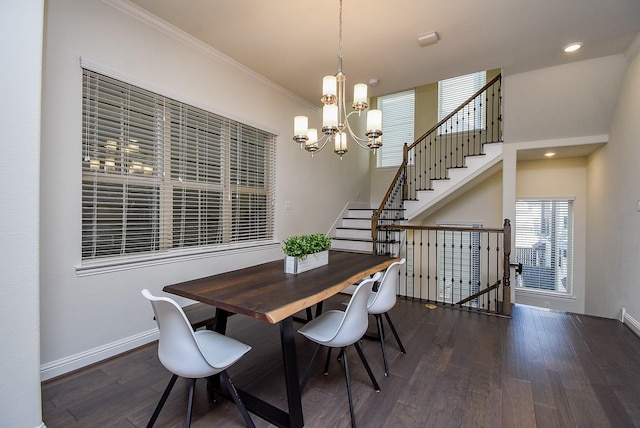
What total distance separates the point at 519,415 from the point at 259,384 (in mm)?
1636

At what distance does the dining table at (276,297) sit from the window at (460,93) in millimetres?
5102

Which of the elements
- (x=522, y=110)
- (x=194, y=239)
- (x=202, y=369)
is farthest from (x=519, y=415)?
(x=522, y=110)

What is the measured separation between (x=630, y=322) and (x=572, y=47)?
9.58ft

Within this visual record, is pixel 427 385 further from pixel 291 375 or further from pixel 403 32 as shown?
pixel 403 32

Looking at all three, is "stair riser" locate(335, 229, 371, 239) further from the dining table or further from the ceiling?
the dining table

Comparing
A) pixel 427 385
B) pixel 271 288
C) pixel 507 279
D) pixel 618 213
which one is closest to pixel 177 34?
pixel 271 288

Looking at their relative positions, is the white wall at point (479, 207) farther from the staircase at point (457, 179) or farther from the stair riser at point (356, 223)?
the stair riser at point (356, 223)

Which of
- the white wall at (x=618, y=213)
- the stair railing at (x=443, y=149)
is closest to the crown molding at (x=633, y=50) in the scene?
the white wall at (x=618, y=213)

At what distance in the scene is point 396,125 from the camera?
6.68m

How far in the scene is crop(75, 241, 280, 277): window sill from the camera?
2.19 m

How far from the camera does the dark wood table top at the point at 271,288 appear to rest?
4.61 feet

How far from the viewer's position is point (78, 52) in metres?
2.12

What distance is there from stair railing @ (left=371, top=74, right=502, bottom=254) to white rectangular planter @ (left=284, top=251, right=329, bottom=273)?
254cm

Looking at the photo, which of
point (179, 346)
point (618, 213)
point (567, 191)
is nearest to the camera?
point (179, 346)
